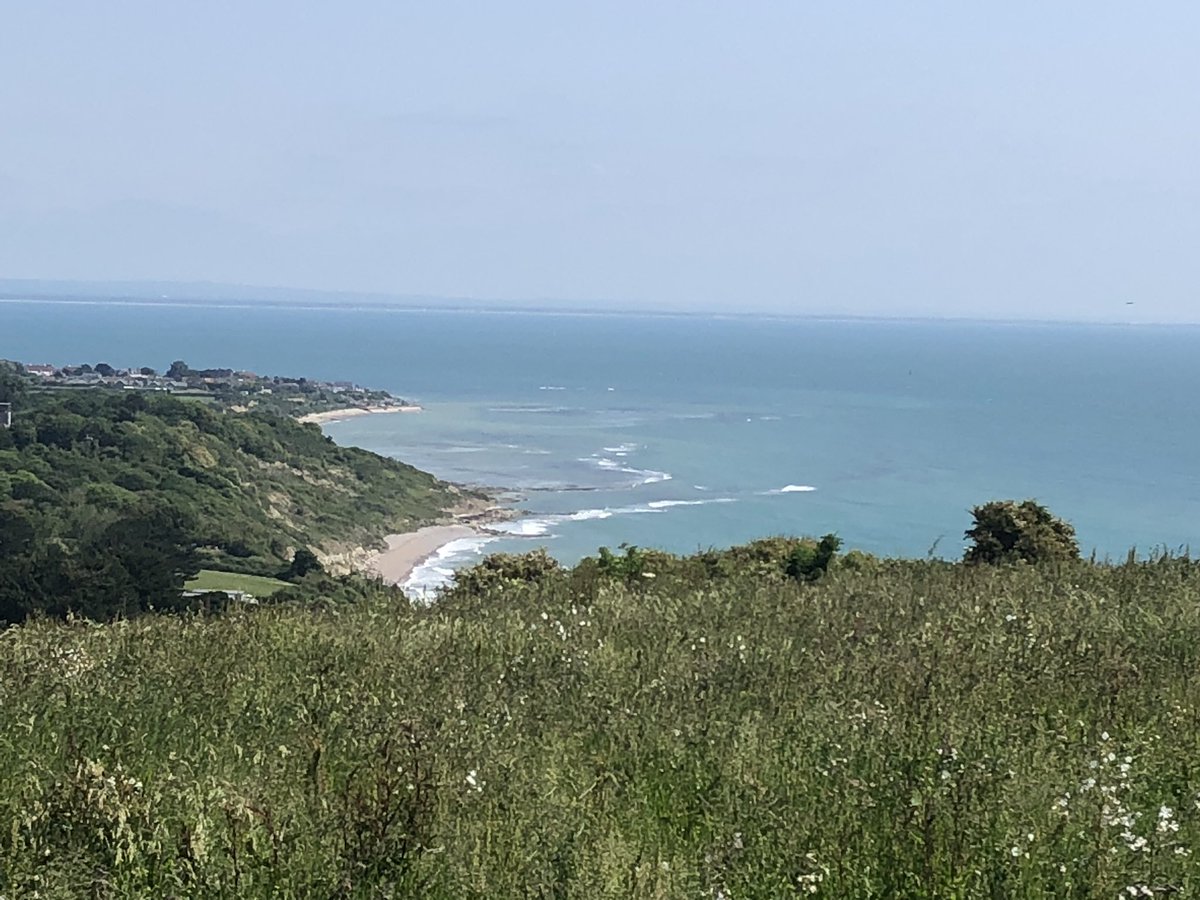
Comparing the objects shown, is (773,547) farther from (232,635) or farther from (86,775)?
(86,775)

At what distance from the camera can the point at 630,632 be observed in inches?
283

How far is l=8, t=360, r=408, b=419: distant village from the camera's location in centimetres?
14188

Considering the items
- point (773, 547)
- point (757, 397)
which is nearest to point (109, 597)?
point (773, 547)

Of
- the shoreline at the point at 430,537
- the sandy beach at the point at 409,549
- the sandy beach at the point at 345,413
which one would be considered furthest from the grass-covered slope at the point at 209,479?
the sandy beach at the point at 345,413

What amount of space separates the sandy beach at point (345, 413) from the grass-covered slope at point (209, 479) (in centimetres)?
3734

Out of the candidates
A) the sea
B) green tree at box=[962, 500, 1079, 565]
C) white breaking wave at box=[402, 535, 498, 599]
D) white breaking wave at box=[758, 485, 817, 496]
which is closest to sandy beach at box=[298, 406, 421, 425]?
the sea

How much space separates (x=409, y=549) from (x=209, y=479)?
1605 cm

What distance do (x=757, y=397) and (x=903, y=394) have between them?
72.2ft

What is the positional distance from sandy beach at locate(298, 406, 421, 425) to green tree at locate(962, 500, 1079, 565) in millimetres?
124794

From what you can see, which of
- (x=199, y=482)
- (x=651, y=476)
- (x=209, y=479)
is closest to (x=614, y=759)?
(x=199, y=482)

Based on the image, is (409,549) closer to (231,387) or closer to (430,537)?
(430,537)

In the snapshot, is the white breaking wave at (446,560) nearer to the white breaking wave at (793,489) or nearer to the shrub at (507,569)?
the white breaking wave at (793,489)

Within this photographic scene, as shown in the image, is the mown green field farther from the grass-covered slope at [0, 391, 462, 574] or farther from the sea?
the sea

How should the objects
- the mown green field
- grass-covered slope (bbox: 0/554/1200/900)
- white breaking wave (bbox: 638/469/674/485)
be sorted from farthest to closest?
white breaking wave (bbox: 638/469/674/485)
the mown green field
grass-covered slope (bbox: 0/554/1200/900)
